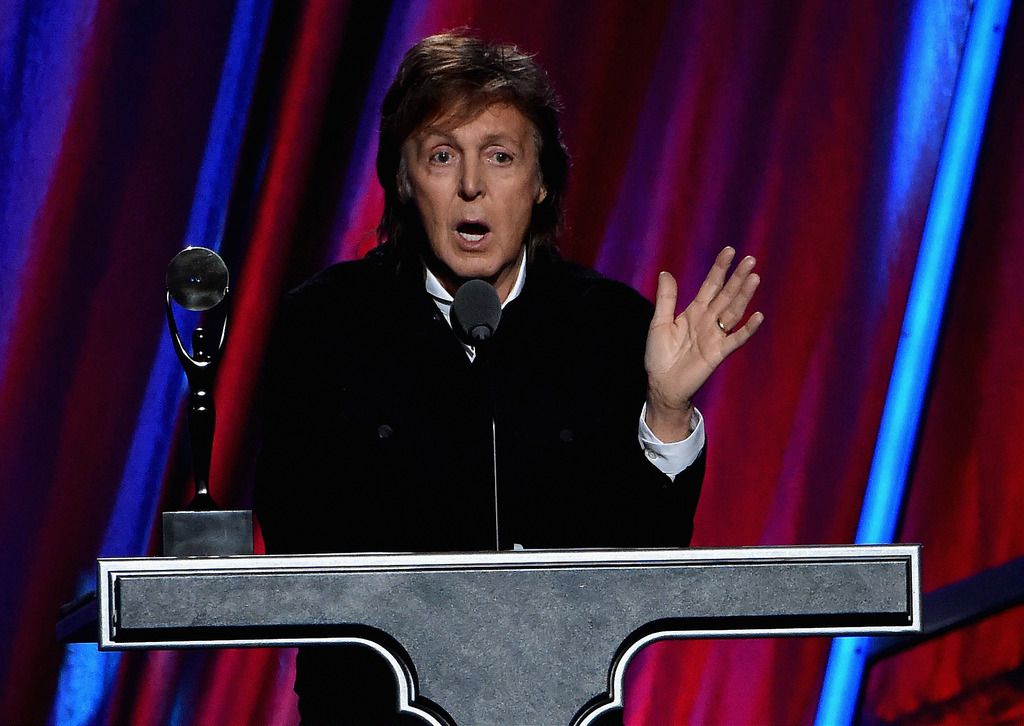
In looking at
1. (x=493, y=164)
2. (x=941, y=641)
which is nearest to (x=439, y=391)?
(x=493, y=164)

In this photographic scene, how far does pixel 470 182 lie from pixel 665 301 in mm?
344

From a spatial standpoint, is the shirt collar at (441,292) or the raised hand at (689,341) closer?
the raised hand at (689,341)

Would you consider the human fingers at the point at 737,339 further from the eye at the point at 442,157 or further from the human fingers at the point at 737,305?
the eye at the point at 442,157

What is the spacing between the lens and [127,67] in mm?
2410

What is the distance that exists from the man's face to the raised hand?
0.99 feet

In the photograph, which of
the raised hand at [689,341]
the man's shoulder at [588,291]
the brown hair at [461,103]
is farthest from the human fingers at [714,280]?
the brown hair at [461,103]

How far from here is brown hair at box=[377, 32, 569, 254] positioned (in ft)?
5.87

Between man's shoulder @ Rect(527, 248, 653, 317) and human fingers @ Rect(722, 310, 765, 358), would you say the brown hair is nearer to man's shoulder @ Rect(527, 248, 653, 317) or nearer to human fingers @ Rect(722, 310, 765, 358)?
man's shoulder @ Rect(527, 248, 653, 317)

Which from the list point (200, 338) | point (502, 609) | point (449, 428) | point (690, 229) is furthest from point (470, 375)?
point (690, 229)

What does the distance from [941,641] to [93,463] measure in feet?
5.14

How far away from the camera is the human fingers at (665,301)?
1535 millimetres

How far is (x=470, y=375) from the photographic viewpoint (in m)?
1.76

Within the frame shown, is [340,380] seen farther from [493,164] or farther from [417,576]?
[417,576]

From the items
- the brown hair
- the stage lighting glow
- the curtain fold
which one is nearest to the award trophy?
the brown hair
